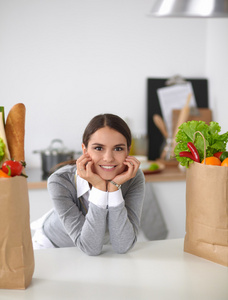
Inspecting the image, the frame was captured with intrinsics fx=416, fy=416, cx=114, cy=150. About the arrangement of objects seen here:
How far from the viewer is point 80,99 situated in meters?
2.79

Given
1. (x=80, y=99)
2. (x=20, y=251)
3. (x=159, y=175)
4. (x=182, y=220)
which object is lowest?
(x=182, y=220)

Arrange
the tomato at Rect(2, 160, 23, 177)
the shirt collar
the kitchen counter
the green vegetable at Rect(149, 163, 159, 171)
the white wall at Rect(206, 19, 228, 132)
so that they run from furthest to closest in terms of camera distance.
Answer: the white wall at Rect(206, 19, 228, 132), the green vegetable at Rect(149, 163, 159, 171), the kitchen counter, the shirt collar, the tomato at Rect(2, 160, 23, 177)

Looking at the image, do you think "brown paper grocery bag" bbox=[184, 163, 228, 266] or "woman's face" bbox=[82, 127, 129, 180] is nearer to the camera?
"brown paper grocery bag" bbox=[184, 163, 228, 266]

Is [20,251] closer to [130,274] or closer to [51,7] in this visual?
[130,274]

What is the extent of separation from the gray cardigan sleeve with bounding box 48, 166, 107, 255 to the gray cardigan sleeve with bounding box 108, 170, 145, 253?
4 cm

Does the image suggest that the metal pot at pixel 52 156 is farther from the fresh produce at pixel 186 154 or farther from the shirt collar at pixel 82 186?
the fresh produce at pixel 186 154

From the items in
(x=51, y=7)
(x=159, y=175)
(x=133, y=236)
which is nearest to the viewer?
(x=133, y=236)

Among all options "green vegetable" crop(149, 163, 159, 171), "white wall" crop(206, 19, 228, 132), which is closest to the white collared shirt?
"green vegetable" crop(149, 163, 159, 171)

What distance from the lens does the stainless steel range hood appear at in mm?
1156

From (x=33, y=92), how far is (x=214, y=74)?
122 cm

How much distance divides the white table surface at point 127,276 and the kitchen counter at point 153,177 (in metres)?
1.15

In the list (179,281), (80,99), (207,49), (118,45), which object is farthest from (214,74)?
(179,281)

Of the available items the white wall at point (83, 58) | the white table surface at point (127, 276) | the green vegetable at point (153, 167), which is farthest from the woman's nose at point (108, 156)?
the white wall at point (83, 58)

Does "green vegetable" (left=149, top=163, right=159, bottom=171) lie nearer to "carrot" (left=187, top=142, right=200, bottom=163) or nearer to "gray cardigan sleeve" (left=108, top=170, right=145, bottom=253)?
"gray cardigan sleeve" (left=108, top=170, right=145, bottom=253)
